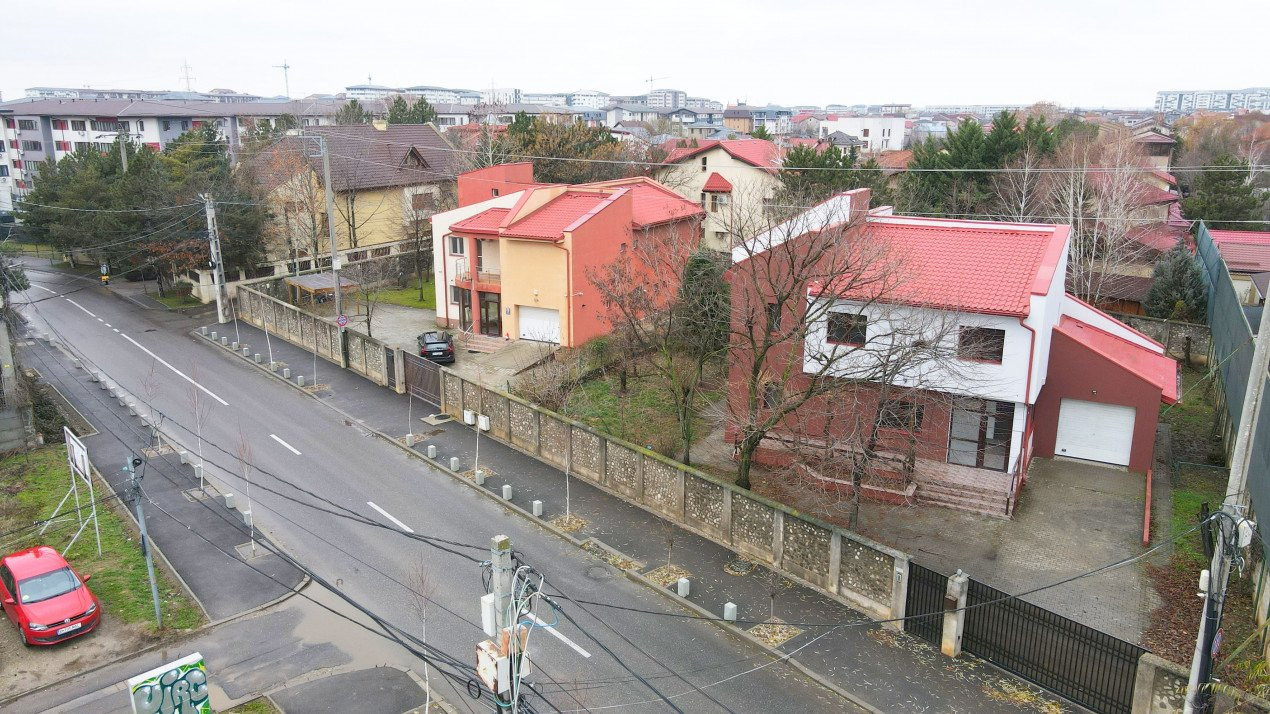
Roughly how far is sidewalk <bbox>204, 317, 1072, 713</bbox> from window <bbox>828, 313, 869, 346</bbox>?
7536 millimetres

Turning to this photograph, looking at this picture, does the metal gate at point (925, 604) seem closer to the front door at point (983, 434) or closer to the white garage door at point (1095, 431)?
the front door at point (983, 434)

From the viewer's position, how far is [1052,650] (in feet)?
54.4

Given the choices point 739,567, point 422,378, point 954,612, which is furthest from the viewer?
point 422,378

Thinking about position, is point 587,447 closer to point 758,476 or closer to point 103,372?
point 758,476

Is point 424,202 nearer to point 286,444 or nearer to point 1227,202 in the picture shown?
point 286,444

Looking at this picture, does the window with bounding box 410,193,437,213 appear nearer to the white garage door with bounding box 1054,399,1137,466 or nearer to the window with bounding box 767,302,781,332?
the window with bounding box 767,302,781,332

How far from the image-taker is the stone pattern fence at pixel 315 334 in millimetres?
35281

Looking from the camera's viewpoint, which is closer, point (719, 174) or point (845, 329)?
point (845, 329)

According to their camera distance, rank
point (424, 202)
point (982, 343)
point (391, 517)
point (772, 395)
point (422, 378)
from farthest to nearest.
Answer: point (424, 202), point (422, 378), point (772, 395), point (391, 517), point (982, 343)

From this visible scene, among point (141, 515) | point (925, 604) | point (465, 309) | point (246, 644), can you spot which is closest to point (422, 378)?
point (465, 309)

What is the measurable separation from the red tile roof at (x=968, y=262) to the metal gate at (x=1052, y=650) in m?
8.80

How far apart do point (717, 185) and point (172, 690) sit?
48.7 meters

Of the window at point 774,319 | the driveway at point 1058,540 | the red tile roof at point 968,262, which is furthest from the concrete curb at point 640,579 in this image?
the red tile roof at point 968,262

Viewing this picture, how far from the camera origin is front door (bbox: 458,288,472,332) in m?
41.1
